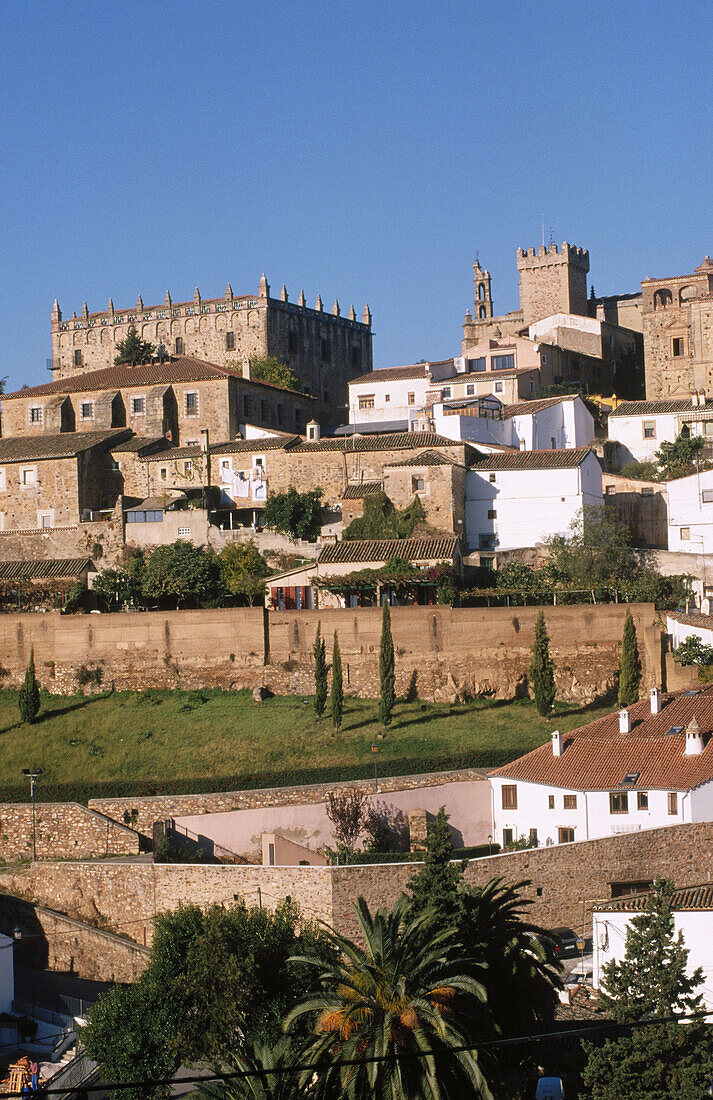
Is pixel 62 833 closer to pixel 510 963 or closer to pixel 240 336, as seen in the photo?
pixel 510 963

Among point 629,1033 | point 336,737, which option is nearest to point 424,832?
point 336,737

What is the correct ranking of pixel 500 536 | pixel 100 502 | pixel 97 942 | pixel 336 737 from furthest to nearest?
pixel 100 502, pixel 500 536, pixel 336 737, pixel 97 942

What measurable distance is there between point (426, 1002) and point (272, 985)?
20.2ft

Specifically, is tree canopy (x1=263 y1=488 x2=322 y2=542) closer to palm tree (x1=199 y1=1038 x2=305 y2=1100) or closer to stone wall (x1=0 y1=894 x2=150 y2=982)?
stone wall (x1=0 y1=894 x2=150 y2=982)

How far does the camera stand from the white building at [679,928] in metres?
28.3

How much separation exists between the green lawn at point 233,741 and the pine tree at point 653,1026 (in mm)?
10117

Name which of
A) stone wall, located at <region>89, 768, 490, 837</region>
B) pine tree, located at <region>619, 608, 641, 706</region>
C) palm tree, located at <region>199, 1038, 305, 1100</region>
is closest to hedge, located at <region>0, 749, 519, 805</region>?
stone wall, located at <region>89, 768, 490, 837</region>

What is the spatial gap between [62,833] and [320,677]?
26.6 ft

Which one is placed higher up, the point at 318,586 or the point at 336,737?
the point at 318,586

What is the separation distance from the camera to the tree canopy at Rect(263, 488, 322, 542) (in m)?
49.9

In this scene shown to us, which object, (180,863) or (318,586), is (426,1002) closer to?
(180,863)

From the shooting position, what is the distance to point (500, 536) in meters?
48.6

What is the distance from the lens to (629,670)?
38969 millimetres

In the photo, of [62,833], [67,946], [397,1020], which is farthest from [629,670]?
[397,1020]
